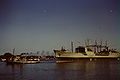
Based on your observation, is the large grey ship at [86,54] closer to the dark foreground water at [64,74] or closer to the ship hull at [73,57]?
the ship hull at [73,57]

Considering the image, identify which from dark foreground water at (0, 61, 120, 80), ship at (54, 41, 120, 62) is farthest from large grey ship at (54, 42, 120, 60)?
dark foreground water at (0, 61, 120, 80)

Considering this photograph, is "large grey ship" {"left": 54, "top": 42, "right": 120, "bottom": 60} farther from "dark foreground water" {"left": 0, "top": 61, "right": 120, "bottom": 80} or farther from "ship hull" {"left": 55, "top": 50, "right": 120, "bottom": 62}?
"dark foreground water" {"left": 0, "top": 61, "right": 120, "bottom": 80}

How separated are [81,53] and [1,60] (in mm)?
41875

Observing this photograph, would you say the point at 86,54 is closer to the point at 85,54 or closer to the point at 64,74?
the point at 85,54

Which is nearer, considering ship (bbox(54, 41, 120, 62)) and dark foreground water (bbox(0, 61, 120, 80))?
dark foreground water (bbox(0, 61, 120, 80))

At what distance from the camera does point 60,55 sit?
5628 centimetres

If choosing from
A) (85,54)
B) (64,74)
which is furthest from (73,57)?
(64,74)

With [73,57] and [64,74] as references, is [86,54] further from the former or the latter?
[64,74]

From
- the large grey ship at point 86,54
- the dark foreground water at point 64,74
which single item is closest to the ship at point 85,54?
the large grey ship at point 86,54

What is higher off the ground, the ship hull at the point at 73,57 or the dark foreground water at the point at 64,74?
the ship hull at the point at 73,57

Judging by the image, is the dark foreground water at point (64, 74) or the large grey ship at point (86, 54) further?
the large grey ship at point (86, 54)

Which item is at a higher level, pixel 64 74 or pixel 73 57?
pixel 73 57

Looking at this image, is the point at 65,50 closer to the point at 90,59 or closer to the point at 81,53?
the point at 81,53

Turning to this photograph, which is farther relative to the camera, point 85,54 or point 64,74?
point 85,54
